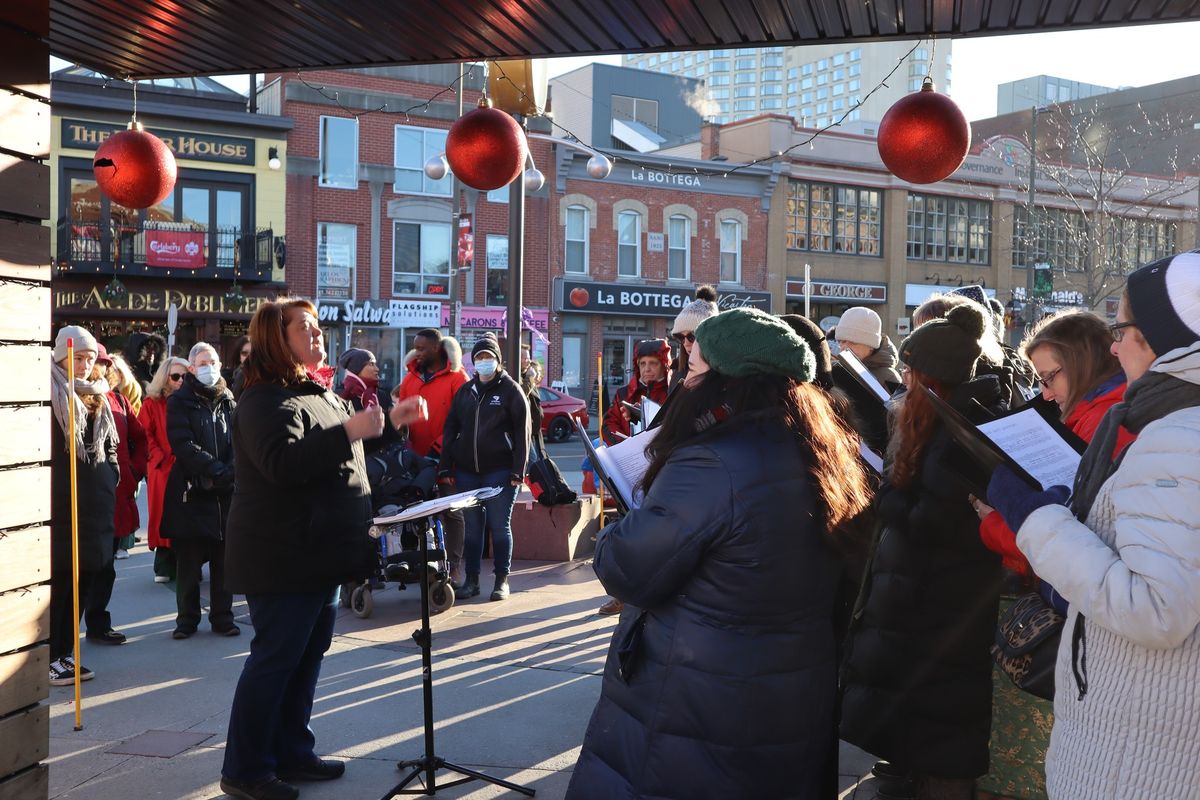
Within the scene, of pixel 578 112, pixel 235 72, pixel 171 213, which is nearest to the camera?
pixel 235 72

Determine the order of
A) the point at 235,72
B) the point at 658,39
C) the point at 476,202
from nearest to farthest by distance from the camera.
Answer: the point at 658,39, the point at 235,72, the point at 476,202

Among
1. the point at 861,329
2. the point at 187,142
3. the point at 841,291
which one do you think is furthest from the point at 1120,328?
the point at 841,291

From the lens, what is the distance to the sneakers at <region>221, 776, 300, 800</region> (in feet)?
13.2

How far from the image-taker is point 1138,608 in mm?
1872

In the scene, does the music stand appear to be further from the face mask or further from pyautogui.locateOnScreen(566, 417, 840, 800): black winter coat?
the face mask

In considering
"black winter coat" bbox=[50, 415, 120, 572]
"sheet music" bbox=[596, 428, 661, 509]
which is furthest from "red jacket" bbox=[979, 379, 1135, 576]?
"black winter coat" bbox=[50, 415, 120, 572]

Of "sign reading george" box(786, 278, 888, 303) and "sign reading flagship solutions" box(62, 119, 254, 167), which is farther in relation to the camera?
"sign reading george" box(786, 278, 888, 303)

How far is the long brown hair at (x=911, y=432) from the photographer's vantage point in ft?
11.5

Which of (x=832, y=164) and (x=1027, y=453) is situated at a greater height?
(x=832, y=164)

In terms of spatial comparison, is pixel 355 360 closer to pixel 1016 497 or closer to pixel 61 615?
pixel 61 615

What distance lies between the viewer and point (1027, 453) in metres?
2.66

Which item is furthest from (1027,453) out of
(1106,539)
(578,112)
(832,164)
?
(578,112)

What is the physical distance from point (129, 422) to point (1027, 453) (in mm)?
6240

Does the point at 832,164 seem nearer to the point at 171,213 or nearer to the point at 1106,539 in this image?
the point at 171,213
